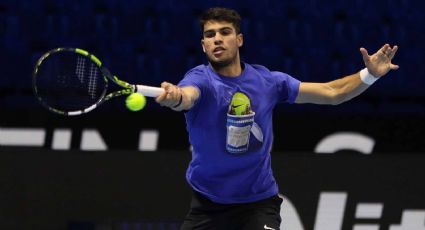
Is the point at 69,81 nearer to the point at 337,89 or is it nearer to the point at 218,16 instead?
the point at 218,16

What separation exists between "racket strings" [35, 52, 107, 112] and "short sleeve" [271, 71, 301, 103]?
38.3 inches

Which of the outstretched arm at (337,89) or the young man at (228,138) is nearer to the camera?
the young man at (228,138)

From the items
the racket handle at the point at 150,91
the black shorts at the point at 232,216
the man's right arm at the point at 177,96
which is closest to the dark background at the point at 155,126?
the black shorts at the point at 232,216

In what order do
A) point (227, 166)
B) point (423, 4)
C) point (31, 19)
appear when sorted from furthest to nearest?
point (423, 4) < point (31, 19) < point (227, 166)

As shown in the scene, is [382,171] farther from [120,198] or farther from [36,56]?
[36,56]

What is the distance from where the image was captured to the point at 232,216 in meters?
4.14

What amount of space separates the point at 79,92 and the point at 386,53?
1.67 m

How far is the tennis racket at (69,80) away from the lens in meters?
4.09

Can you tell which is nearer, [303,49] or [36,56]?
[36,56]

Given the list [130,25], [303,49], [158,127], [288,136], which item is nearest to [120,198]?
[158,127]

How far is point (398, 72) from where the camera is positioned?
24.0ft

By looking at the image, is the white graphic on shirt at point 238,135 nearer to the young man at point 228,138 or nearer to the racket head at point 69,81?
the young man at point 228,138

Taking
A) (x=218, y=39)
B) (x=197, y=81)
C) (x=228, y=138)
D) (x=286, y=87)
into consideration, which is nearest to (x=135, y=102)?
(x=197, y=81)

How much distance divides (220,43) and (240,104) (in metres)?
0.35
